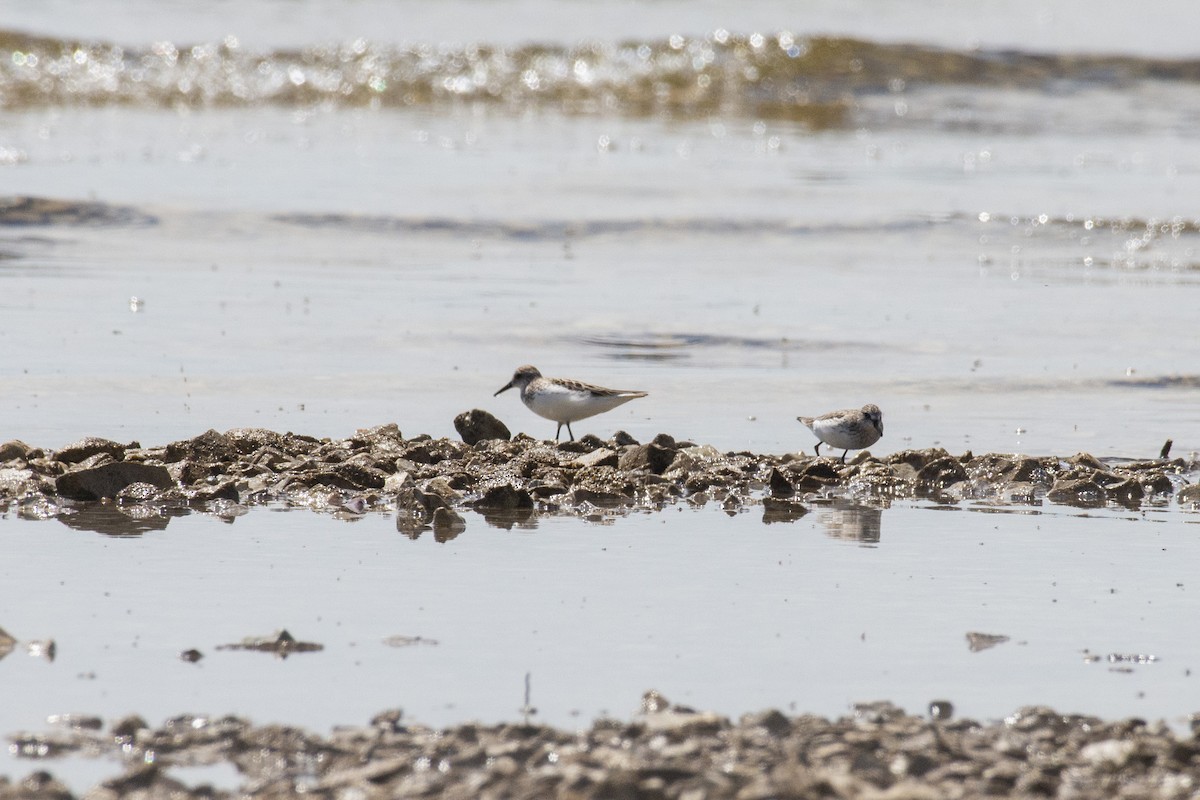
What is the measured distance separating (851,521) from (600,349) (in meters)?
5.95

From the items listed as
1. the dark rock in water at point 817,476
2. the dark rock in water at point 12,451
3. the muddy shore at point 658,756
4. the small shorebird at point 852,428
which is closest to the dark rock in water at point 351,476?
the dark rock in water at point 12,451

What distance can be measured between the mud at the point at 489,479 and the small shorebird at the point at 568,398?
39cm

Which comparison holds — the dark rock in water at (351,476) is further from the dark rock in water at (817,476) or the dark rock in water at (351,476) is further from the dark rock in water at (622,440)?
the dark rock in water at (817,476)

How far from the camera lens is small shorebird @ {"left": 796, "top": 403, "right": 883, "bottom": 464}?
11023mm

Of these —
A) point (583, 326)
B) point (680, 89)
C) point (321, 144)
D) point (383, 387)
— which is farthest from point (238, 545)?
point (680, 89)

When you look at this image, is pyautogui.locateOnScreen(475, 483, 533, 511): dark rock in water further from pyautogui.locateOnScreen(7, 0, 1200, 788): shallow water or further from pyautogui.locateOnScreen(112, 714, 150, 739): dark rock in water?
pyautogui.locateOnScreen(112, 714, 150, 739): dark rock in water

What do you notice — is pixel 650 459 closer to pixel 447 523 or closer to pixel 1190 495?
pixel 447 523

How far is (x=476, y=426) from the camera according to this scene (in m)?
11.4

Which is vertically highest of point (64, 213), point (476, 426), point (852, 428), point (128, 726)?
point (64, 213)

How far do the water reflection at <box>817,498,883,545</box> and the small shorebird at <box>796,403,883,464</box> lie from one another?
0.81 meters

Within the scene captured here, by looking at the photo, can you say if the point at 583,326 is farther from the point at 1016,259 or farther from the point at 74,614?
the point at 74,614

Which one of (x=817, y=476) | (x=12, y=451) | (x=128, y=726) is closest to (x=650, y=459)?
(x=817, y=476)

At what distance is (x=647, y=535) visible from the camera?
363 inches

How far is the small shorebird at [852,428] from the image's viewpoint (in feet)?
36.2
